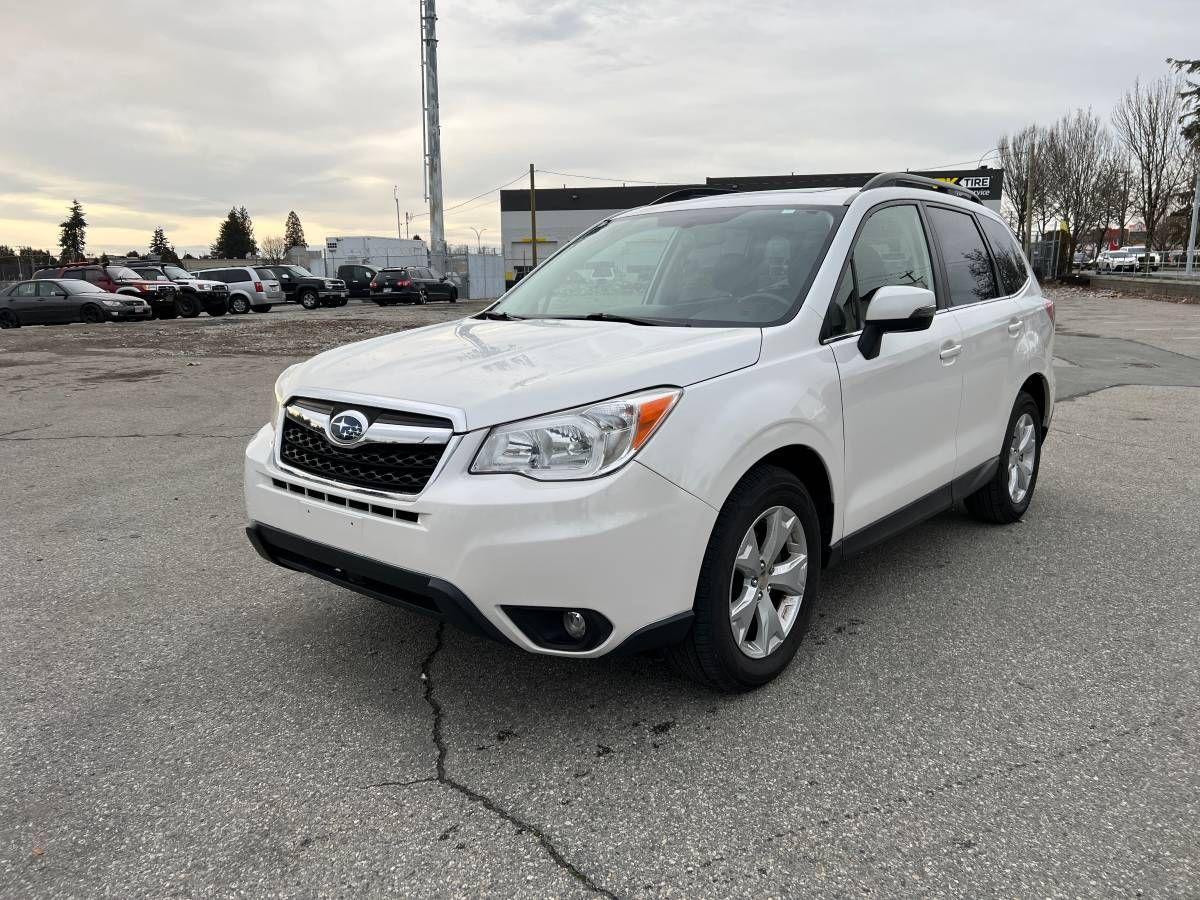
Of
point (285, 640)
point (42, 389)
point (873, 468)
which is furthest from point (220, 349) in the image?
point (873, 468)

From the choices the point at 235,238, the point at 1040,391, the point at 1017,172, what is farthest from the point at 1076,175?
the point at 235,238

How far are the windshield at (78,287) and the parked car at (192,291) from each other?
3.06 meters

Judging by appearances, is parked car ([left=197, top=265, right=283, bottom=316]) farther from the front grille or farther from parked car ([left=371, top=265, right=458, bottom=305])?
the front grille

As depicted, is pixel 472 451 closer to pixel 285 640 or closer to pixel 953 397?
pixel 285 640

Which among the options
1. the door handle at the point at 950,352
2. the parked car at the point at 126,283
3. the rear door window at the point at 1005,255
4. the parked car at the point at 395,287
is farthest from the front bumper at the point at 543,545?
the parked car at the point at 395,287

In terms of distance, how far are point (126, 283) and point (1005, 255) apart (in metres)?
28.5

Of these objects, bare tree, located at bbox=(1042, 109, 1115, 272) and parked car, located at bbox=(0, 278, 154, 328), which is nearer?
parked car, located at bbox=(0, 278, 154, 328)

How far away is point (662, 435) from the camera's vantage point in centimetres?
264

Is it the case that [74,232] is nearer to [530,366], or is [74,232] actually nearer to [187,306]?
[187,306]

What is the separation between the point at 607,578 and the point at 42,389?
36.8 feet

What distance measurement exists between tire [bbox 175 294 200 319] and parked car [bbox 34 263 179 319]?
0.28m

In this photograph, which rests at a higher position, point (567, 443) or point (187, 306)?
point (187, 306)

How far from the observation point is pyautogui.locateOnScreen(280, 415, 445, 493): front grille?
2689 millimetres

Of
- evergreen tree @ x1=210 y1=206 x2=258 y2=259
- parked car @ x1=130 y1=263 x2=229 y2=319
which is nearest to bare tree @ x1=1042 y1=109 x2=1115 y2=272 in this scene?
parked car @ x1=130 y1=263 x2=229 y2=319
